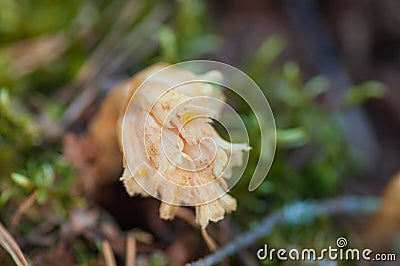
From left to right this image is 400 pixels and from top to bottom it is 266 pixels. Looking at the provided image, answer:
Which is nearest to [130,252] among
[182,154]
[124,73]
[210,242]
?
[210,242]

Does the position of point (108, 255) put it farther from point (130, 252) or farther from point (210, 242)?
point (210, 242)

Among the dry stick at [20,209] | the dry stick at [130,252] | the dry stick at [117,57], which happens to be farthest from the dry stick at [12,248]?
the dry stick at [117,57]

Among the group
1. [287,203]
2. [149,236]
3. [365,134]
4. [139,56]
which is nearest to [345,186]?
[287,203]

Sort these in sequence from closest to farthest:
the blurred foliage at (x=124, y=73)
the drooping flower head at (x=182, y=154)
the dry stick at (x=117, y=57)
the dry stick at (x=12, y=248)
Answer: the drooping flower head at (x=182, y=154) → the dry stick at (x=12, y=248) → the blurred foliage at (x=124, y=73) → the dry stick at (x=117, y=57)

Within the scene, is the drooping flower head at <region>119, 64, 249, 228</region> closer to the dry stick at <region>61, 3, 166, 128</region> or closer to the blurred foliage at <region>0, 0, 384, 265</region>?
the blurred foliage at <region>0, 0, 384, 265</region>

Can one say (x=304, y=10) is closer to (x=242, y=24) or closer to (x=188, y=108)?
(x=242, y=24)

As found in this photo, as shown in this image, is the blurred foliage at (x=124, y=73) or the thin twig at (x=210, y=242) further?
the blurred foliage at (x=124, y=73)

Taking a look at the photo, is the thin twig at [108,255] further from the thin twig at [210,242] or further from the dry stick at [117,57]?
the dry stick at [117,57]
